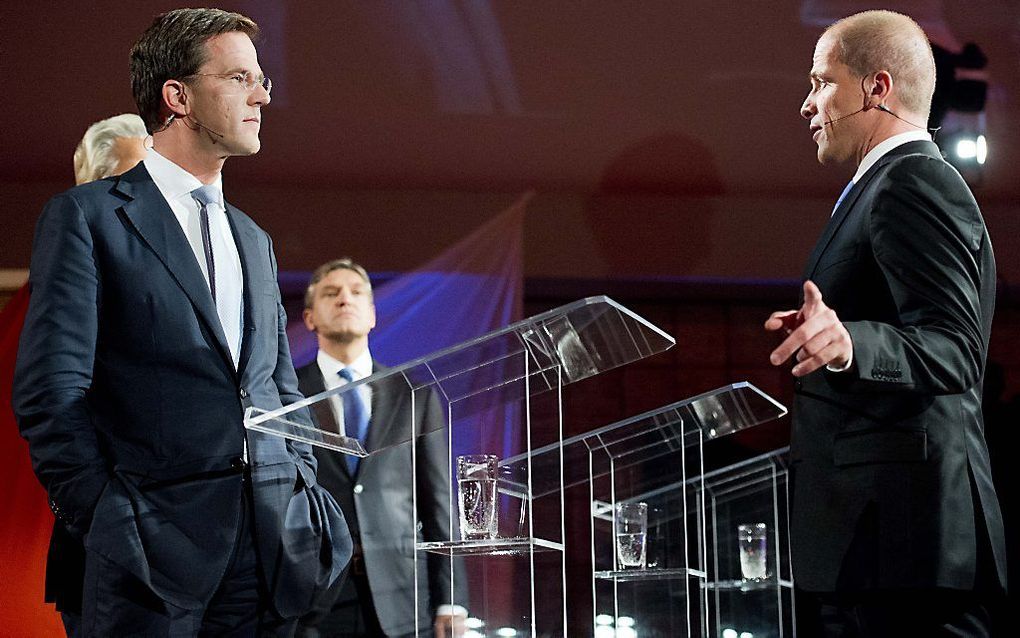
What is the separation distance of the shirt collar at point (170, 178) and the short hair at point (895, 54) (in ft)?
3.88

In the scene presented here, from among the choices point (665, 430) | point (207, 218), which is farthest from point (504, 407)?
point (665, 430)

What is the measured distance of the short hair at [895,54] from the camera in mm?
2088

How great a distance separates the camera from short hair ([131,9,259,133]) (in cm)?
214

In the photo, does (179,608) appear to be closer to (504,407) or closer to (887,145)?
(504,407)

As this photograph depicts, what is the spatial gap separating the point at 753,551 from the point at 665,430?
0.64 metres

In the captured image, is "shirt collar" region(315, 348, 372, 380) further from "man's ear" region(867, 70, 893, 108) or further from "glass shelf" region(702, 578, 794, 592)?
"man's ear" region(867, 70, 893, 108)

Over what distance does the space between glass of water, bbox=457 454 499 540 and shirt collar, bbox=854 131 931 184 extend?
2.74ft

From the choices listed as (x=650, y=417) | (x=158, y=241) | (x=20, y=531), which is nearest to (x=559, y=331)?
(x=158, y=241)

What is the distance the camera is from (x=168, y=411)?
1881 mm

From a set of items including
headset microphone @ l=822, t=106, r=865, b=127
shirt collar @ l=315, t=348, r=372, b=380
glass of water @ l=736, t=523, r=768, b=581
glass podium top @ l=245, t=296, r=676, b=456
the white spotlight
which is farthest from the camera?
the white spotlight

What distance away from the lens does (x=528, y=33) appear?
17.2 feet

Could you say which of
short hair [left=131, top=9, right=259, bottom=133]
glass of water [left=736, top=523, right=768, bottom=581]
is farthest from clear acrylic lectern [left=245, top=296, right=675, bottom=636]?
glass of water [left=736, top=523, right=768, bottom=581]

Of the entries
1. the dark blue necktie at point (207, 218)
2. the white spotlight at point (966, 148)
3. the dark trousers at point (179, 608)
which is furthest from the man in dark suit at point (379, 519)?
the white spotlight at point (966, 148)

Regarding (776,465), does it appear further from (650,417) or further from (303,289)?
(303,289)
